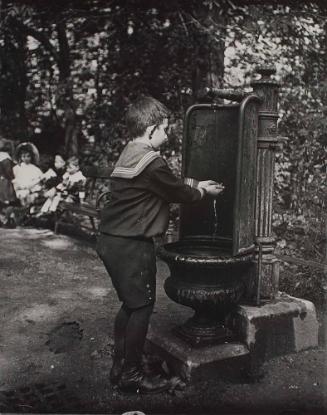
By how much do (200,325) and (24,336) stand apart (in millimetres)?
1565

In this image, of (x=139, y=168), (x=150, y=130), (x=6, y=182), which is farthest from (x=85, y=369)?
(x=6, y=182)

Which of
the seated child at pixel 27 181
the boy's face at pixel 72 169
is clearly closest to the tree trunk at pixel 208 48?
the boy's face at pixel 72 169

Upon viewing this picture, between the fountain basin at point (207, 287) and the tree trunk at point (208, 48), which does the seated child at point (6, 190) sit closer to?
the tree trunk at point (208, 48)

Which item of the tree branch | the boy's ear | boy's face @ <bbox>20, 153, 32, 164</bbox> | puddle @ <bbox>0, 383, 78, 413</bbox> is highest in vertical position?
the tree branch

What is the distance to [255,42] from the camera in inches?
299

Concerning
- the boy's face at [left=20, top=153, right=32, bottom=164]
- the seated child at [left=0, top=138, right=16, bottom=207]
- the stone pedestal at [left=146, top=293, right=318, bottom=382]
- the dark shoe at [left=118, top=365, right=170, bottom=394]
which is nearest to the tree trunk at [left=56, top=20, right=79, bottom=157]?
the boy's face at [left=20, top=153, right=32, bottom=164]

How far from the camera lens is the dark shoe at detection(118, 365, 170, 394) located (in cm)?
321

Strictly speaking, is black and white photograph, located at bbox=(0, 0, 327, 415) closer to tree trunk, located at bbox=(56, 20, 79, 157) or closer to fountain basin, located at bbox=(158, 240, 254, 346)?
fountain basin, located at bbox=(158, 240, 254, 346)

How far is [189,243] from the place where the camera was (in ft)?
13.1

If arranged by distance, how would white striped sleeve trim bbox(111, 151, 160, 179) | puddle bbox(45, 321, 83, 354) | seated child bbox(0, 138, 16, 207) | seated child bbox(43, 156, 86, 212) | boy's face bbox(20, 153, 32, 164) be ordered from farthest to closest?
boy's face bbox(20, 153, 32, 164)
seated child bbox(0, 138, 16, 207)
seated child bbox(43, 156, 86, 212)
puddle bbox(45, 321, 83, 354)
white striped sleeve trim bbox(111, 151, 160, 179)

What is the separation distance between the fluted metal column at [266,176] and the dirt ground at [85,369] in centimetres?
61

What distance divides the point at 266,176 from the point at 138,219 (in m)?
1.12

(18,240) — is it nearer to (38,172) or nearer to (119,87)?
(38,172)

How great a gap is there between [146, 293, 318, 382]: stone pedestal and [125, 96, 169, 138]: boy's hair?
4.77 feet
